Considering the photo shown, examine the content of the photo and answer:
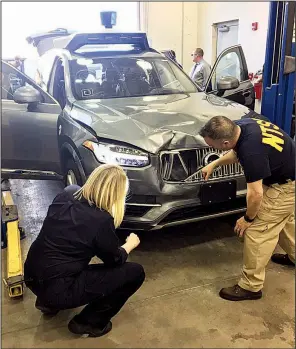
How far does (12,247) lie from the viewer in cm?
324

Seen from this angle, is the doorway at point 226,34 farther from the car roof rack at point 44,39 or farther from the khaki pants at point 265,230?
the khaki pants at point 265,230

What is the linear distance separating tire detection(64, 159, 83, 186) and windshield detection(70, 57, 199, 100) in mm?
688

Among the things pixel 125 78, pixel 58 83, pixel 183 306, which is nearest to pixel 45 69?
pixel 58 83

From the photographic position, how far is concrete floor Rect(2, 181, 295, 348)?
8.04ft

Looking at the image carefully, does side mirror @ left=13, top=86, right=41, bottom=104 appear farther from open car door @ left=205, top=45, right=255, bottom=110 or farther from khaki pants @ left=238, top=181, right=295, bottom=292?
khaki pants @ left=238, top=181, right=295, bottom=292

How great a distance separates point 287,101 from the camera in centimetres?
419

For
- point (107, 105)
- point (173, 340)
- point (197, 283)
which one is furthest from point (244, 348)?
point (107, 105)

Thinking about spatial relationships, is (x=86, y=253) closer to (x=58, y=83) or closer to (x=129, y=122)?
(x=129, y=122)

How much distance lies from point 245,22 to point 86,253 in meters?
8.29

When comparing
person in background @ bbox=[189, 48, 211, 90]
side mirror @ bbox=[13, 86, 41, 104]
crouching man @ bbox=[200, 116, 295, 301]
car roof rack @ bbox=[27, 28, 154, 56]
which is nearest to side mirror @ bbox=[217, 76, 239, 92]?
car roof rack @ bbox=[27, 28, 154, 56]

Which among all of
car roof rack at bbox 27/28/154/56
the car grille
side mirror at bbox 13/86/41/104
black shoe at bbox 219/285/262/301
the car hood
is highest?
car roof rack at bbox 27/28/154/56

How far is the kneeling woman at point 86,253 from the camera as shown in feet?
7.60

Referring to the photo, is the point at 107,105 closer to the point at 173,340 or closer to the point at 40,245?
the point at 40,245

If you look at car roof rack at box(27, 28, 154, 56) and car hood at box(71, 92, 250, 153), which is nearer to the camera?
car hood at box(71, 92, 250, 153)
